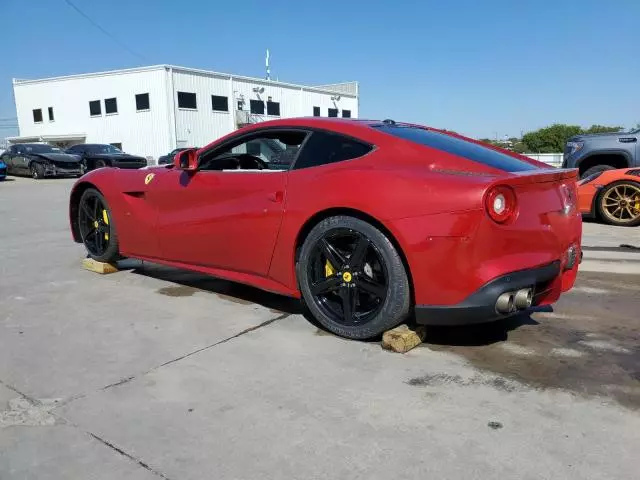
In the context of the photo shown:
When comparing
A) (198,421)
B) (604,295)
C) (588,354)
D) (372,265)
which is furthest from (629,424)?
(604,295)

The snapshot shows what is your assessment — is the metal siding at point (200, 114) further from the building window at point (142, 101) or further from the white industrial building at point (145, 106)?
the building window at point (142, 101)

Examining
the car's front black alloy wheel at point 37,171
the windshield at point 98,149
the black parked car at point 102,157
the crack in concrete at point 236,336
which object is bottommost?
the crack in concrete at point 236,336

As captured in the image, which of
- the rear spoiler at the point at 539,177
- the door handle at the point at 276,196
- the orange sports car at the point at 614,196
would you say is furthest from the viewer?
the orange sports car at the point at 614,196

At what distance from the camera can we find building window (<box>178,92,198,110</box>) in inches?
1313

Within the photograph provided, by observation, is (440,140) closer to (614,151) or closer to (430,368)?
(430,368)

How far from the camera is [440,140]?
3467 millimetres

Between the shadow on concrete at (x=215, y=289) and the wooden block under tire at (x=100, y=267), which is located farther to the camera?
the wooden block under tire at (x=100, y=267)

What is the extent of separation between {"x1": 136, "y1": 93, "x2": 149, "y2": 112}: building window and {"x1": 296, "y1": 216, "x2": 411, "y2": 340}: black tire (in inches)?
1300

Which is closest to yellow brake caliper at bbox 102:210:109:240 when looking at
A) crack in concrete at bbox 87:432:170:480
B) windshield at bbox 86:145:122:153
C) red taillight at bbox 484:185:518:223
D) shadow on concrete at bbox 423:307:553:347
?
crack in concrete at bbox 87:432:170:480

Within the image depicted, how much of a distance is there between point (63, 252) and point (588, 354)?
5.59 meters

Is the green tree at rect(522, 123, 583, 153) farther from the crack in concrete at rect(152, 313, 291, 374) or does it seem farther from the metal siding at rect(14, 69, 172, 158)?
the crack in concrete at rect(152, 313, 291, 374)

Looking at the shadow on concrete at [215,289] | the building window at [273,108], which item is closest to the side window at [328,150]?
the shadow on concrete at [215,289]

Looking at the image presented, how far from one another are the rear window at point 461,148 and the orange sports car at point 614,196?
218 inches

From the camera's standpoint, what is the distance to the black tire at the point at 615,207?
8117 millimetres
